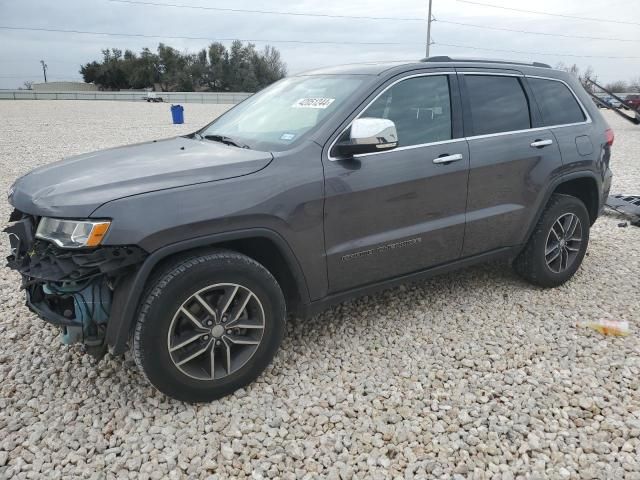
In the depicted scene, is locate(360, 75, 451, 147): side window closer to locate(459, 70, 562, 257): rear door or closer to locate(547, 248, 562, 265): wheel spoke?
locate(459, 70, 562, 257): rear door

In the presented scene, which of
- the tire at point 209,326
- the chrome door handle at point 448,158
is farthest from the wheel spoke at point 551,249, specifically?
the tire at point 209,326

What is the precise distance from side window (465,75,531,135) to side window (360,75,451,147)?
0.83 ft

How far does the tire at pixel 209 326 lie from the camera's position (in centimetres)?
254

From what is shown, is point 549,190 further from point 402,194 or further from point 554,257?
point 402,194

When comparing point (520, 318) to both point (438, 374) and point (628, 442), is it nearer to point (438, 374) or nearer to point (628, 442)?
point (438, 374)

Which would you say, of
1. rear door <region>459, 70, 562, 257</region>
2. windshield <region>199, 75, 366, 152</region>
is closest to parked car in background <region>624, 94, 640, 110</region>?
rear door <region>459, 70, 562, 257</region>

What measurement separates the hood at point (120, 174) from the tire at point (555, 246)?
97.7 inches

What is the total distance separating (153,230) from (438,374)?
6.24ft

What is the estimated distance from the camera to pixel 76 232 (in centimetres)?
240

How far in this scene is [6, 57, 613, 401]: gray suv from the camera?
2.50 metres

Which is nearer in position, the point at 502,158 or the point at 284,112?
the point at 284,112

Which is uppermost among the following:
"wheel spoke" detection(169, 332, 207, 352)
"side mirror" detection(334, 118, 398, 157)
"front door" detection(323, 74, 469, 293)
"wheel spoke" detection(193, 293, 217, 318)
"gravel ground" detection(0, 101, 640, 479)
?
"side mirror" detection(334, 118, 398, 157)

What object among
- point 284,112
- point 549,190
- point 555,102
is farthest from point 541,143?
point 284,112

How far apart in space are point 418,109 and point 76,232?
2248mm
